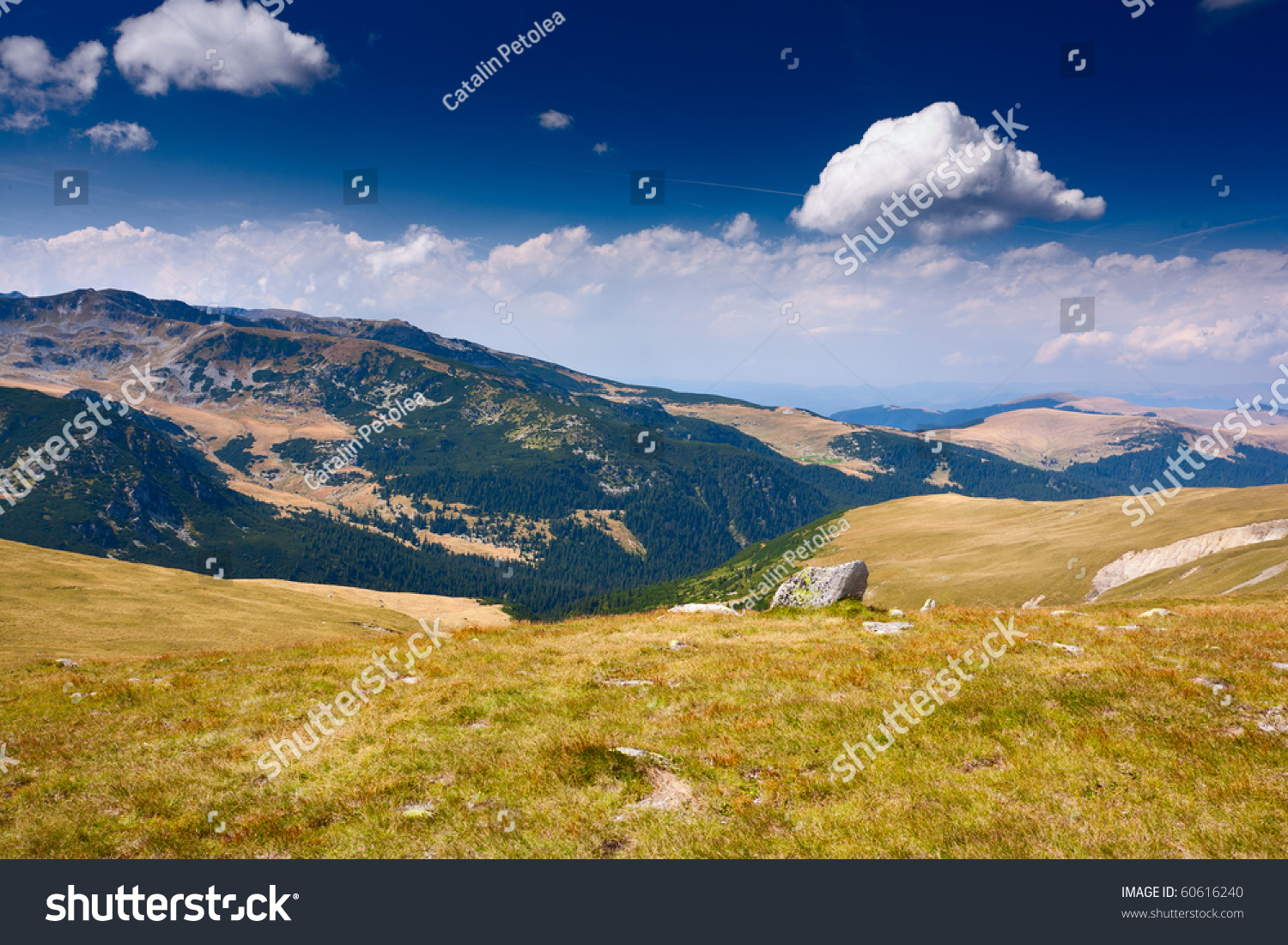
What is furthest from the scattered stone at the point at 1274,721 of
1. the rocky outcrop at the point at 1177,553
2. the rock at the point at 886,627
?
the rocky outcrop at the point at 1177,553

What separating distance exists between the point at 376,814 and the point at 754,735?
316 inches

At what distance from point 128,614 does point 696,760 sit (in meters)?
82.3

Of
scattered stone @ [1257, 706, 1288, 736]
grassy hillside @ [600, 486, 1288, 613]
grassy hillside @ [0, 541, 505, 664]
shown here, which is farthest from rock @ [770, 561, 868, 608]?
grassy hillside @ [600, 486, 1288, 613]

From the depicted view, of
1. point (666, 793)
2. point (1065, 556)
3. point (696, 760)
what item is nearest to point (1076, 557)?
point (1065, 556)

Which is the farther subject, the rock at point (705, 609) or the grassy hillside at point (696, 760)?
the rock at point (705, 609)

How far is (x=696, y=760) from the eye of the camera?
41.3 ft

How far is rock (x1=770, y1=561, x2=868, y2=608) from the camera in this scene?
31344 mm

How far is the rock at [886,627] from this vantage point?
23688 mm

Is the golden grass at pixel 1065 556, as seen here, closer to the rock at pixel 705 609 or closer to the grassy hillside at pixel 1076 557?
the grassy hillside at pixel 1076 557

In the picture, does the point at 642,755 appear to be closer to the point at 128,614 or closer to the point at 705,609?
the point at 705,609

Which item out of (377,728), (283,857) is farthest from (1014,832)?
(377,728)

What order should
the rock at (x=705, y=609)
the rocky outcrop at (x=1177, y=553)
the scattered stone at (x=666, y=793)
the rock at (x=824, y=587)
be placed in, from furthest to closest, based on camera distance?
the rocky outcrop at (x=1177, y=553)
the rock at (x=705, y=609)
the rock at (x=824, y=587)
the scattered stone at (x=666, y=793)

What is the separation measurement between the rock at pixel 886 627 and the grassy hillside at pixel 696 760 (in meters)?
3.13
